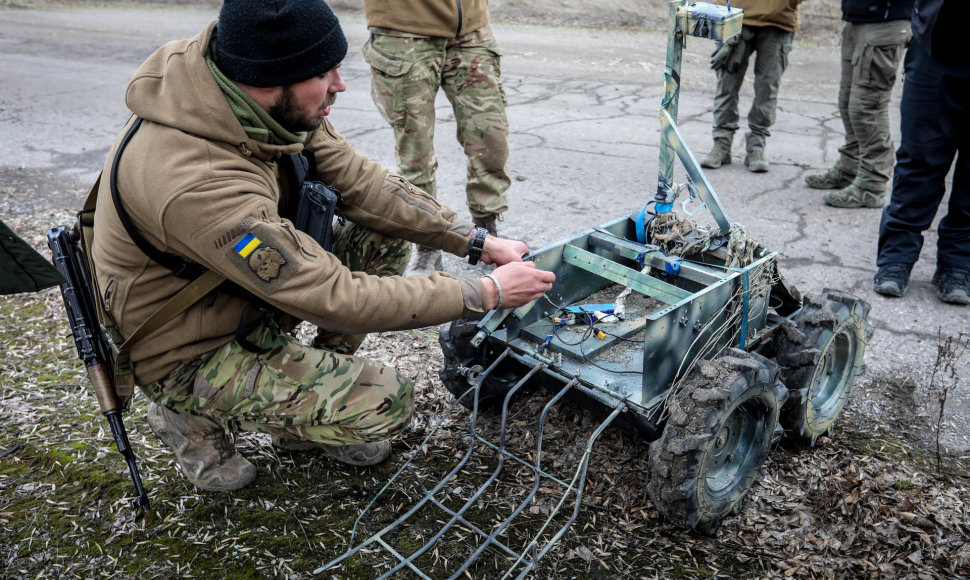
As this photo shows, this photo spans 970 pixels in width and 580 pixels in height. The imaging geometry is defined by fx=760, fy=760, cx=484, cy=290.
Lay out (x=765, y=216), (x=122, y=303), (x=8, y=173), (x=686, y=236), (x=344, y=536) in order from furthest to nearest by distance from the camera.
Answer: (x=8, y=173), (x=765, y=216), (x=686, y=236), (x=344, y=536), (x=122, y=303)

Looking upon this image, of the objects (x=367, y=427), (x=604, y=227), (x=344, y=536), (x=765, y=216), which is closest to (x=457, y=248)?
(x=604, y=227)

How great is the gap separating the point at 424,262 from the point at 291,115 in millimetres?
2140

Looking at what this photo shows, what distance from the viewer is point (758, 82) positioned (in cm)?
598

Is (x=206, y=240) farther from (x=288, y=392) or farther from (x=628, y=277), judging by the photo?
(x=628, y=277)

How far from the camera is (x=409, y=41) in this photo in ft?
13.5

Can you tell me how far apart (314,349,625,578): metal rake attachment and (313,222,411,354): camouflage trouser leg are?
0.55 metres

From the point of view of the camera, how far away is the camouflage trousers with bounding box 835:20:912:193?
5012 mm

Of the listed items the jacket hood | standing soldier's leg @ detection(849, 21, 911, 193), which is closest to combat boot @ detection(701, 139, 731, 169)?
standing soldier's leg @ detection(849, 21, 911, 193)

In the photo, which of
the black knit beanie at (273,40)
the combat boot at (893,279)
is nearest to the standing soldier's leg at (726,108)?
the combat boot at (893,279)

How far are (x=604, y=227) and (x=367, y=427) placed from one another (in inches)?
52.7

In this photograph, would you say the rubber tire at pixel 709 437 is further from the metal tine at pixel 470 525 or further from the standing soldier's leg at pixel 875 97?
Result: the standing soldier's leg at pixel 875 97

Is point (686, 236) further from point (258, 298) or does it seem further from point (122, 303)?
point (122, 303)

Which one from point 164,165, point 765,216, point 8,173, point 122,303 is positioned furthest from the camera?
point 8,173

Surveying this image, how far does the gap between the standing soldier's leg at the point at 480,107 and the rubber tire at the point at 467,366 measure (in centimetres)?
162
